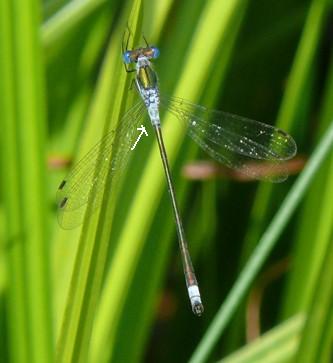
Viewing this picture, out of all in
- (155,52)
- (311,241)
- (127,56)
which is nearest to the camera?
(127,56)

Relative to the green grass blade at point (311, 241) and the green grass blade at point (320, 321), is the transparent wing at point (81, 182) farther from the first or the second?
the green grass blade at point (311, 241)

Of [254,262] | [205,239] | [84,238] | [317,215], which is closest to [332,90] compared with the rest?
[317,215]

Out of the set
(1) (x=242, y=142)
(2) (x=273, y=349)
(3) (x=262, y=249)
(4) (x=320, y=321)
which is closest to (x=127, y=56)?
(3) (x=262, y=249)

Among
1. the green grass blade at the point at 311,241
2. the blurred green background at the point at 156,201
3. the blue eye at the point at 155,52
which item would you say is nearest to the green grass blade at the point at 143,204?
the blurred green background at the point at 156,201

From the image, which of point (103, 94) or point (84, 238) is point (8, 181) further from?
point (103, 94)

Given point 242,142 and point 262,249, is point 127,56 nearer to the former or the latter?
point 262,249

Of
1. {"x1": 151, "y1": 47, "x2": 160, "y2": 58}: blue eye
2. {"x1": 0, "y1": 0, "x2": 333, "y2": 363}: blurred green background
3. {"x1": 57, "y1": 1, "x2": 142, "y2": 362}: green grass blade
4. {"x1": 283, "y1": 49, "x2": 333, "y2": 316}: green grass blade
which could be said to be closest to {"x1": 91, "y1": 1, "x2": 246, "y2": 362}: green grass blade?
{"x1": 0, "y1": 0, "x2": 333, "y2": 363}: blurred green background
